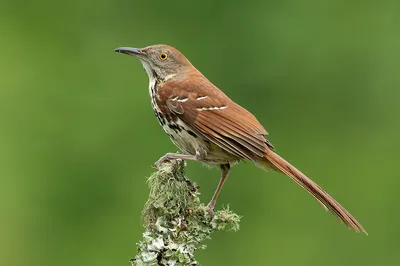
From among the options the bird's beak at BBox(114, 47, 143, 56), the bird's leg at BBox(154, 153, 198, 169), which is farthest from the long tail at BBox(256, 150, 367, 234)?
the bird's beak at BBox(114, 47, 143, 56)

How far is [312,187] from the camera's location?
5.73 metres

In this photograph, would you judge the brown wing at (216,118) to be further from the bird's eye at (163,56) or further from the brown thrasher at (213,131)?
the bird's eye at (163,56)

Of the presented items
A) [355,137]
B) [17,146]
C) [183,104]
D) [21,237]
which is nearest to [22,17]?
[17,146]

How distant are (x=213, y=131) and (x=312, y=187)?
2.10 feet

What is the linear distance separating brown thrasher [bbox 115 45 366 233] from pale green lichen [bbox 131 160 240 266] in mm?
345

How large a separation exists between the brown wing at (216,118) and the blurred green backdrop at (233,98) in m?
2.21

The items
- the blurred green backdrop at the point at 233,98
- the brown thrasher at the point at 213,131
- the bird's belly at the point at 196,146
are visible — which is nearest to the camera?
the brown thrasher at the point at 213,131

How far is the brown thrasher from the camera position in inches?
227

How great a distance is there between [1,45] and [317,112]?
122 inches

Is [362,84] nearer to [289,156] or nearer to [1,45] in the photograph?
[289,156]

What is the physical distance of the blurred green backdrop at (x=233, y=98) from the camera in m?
8.90

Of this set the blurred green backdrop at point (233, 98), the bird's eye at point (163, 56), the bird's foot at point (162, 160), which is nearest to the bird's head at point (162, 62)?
the bird's eye at point (163, 56)

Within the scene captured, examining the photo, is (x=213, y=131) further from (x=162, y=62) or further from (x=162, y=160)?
(x=162, y=62)

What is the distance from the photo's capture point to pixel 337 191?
926 centimetres
